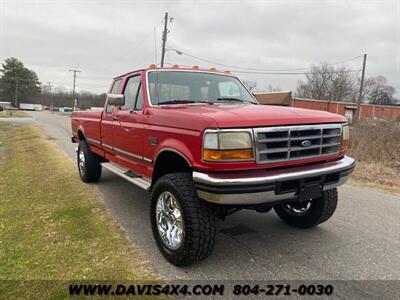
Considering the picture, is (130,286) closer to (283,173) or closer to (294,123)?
(283,173)

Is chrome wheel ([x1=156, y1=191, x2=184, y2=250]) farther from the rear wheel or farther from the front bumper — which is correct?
the rear wheel

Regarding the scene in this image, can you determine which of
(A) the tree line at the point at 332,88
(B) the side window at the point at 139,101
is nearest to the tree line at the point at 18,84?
(A) the tree line at the point at 332,88

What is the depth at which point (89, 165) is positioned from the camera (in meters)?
6.97

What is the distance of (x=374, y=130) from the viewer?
503 inches

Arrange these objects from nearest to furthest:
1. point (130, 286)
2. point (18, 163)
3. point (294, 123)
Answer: point (130, 286), point (294, 123), point (18, 163)

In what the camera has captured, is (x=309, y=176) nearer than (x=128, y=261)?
Yes

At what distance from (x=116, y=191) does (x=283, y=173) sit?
405 cm

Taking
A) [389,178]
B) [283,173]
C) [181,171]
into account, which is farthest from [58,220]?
[389,178]

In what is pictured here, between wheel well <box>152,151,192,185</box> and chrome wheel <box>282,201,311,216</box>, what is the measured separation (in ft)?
5.31

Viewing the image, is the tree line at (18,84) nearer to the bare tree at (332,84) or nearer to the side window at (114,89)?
the bare tree at (332,84)

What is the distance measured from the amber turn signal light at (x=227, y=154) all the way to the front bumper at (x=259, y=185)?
153 mm

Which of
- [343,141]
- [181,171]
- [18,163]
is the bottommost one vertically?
[18,163]

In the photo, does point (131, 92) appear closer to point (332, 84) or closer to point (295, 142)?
point (295, 142)

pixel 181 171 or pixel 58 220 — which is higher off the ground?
pixel 181 171
